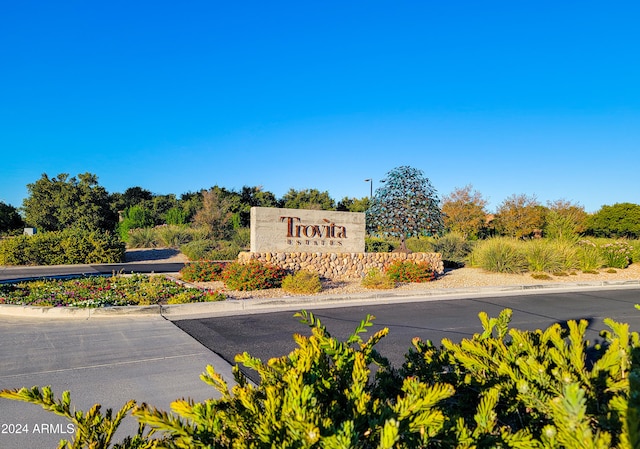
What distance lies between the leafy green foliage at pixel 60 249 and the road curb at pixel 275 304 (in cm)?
1403

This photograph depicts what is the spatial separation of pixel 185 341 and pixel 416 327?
4.03 m

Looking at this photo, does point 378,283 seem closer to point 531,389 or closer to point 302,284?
point 302,284

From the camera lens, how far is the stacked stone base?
50.1 ft

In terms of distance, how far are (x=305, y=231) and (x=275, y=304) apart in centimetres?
581

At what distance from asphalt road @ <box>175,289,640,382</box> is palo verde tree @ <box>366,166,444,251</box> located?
23.2 ft

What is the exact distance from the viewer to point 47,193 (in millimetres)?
28750

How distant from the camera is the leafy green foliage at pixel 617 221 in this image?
128ft

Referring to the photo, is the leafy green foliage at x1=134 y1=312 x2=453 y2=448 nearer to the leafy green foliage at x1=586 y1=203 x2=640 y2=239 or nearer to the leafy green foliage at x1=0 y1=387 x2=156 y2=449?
the leafy green foliage at x1=0 y1=387 x2=156 y2=449

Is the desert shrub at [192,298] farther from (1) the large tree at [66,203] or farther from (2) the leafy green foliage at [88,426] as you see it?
(1) the large tree at [66,203]

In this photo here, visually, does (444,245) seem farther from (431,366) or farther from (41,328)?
(431,366)

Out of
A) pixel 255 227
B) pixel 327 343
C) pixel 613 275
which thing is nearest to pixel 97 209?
pixel 255 227

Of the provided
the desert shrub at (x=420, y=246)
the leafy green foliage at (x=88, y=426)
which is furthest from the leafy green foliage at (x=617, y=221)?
the leafy green foliage at (x=88, y=426)

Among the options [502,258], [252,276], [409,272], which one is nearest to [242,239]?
[409,272]

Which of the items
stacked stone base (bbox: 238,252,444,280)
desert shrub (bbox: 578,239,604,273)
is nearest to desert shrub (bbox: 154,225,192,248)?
stacked stone base (bbox: 238,252,444,280)
